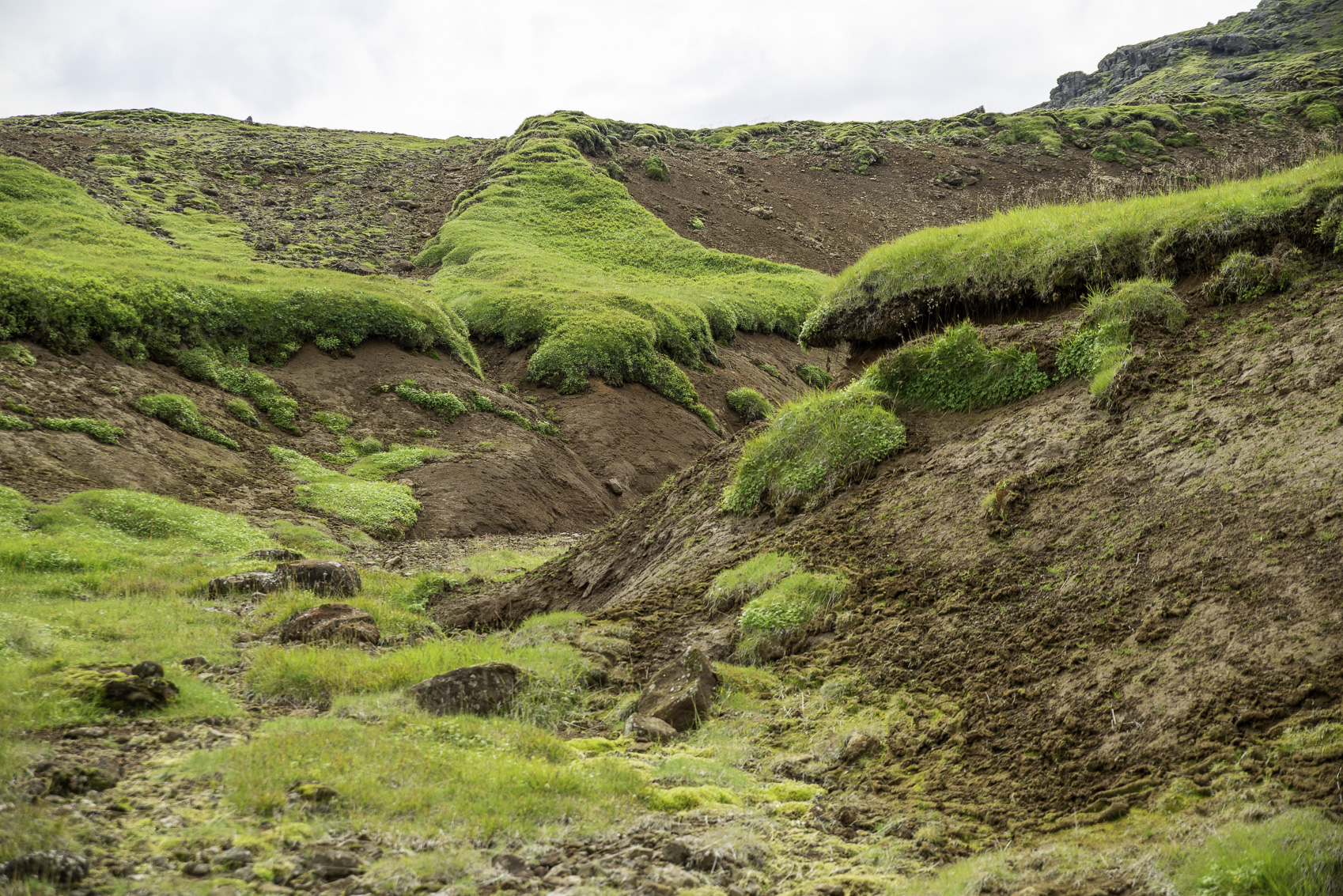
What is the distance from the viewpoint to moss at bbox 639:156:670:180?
6675cm

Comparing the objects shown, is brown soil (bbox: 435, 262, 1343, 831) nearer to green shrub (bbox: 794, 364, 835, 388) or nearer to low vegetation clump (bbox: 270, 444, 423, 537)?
low vegetation clump (bbox: 270, 444, 423, 537)

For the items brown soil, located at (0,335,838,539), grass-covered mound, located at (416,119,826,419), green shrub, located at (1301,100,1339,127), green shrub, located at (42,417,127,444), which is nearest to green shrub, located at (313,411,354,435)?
brown soil, located at (0,335,838,539)

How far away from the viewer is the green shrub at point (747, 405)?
36.2m

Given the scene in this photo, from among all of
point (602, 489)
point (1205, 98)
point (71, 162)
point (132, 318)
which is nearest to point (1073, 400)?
point (602, 489)

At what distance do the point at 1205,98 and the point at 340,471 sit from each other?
96.3 metres

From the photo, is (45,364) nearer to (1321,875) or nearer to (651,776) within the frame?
(651,776)

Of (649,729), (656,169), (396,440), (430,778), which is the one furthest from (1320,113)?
(430,778)

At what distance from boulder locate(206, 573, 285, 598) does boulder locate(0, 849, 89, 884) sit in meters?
9.06

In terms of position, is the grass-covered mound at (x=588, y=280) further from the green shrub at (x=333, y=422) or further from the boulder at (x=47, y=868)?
the boulder at (x=47, y=868)

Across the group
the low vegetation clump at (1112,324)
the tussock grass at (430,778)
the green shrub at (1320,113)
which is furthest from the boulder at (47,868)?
the green shrub at (1320,113)

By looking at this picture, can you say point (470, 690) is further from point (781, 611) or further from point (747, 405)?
point (747, 405)

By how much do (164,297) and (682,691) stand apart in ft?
80.6

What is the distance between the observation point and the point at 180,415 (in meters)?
21.9

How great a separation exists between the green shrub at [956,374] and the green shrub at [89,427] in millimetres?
17448
